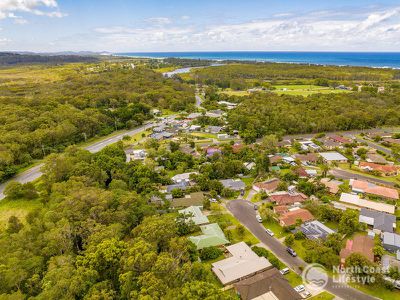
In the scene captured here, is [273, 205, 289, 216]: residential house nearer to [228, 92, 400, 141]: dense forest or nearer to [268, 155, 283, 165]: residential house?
[268, 155, 283, 165]: residential house

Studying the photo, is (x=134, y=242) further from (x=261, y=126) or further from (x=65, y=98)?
(x=65, y=98)

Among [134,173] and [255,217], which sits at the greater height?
[134,173]

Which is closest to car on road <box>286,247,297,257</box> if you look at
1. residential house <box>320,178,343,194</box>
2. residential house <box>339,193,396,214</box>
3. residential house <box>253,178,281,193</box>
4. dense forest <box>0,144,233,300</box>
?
dense forest <box>0,144,233,300</box>

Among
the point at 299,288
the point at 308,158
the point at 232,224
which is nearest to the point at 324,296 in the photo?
the point at 299,288

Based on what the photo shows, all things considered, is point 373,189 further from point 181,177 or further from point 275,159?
point 181,177

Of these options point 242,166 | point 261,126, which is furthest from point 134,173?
point 261,126

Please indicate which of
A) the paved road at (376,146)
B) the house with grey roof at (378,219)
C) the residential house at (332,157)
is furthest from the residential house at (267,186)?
Answer: the paved road at (376,146)
